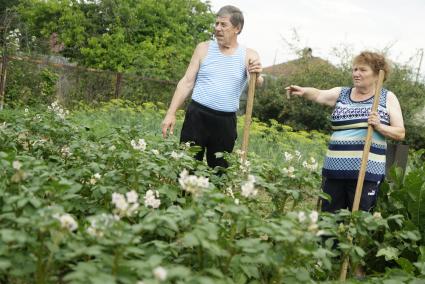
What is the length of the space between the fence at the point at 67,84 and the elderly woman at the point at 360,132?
8.80 meters

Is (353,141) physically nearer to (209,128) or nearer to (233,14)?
(209,128)

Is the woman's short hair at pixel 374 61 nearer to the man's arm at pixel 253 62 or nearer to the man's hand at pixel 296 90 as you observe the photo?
the man's hand at pixel 296 90

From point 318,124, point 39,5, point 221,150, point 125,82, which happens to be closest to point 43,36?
point 39,5

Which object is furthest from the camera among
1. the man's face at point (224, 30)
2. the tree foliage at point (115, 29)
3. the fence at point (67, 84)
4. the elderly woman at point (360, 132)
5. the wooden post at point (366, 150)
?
the tree foliage at point (115, 29)

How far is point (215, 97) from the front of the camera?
437cm

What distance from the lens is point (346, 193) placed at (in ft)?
14.0

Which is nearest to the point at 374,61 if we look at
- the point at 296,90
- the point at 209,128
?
the point at 296,90

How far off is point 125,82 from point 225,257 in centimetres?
1208

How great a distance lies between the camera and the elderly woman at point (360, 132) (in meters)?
4.06

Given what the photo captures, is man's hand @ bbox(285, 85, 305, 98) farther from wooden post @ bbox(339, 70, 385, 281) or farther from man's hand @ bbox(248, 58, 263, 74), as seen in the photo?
wooden post @ bbox(339, 70, 385, 281)

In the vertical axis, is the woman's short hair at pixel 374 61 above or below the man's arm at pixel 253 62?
above

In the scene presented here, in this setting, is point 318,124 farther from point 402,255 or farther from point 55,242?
point 55,242

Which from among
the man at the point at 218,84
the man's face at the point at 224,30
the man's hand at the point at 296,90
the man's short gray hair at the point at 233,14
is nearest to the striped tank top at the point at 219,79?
the man at the point at 218,84

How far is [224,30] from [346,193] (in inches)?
54.1
